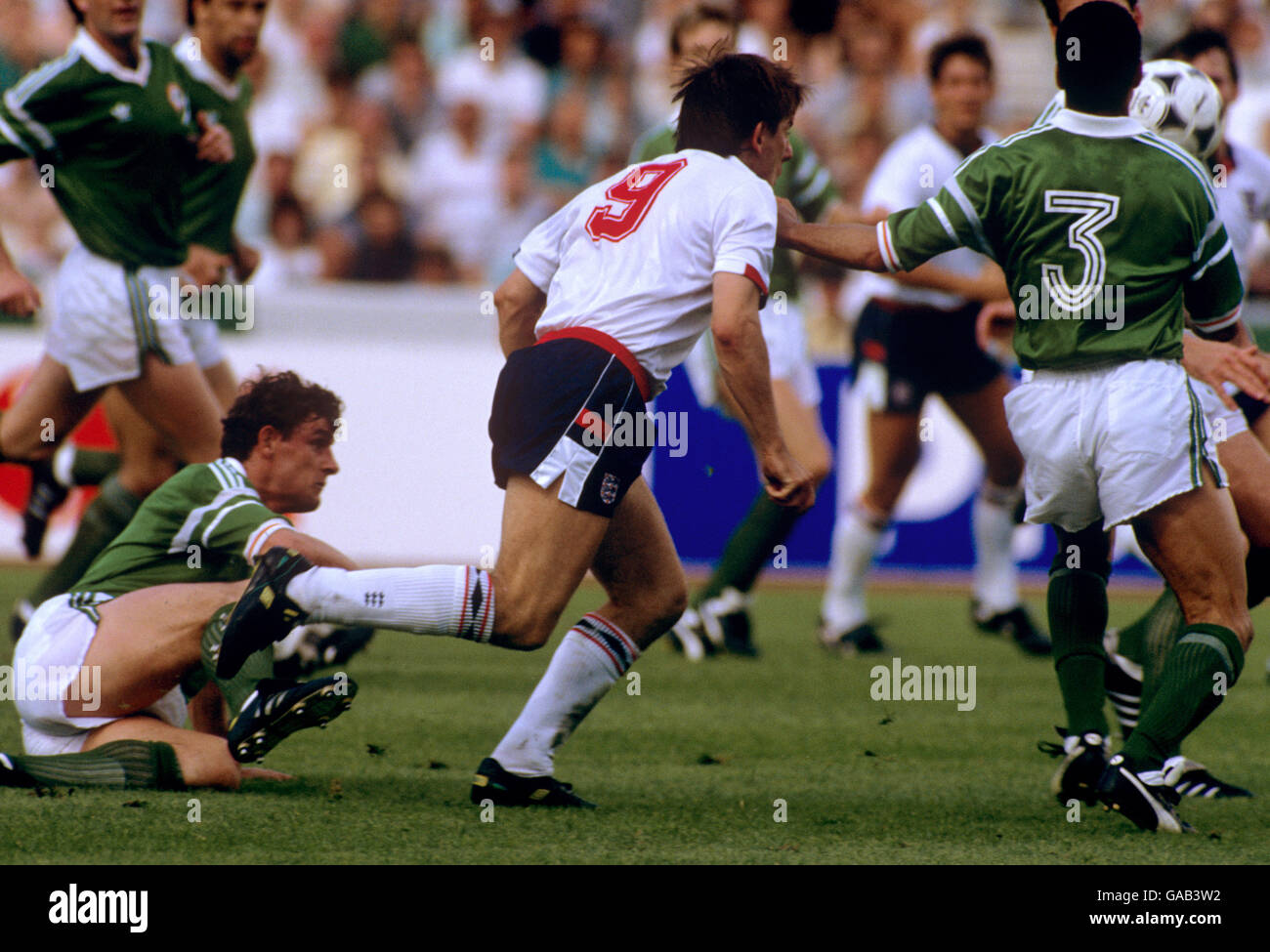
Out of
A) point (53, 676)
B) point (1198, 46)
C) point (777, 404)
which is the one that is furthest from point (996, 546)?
point (53, 676)

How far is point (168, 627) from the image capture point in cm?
447

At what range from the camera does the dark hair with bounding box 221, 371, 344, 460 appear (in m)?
4.76

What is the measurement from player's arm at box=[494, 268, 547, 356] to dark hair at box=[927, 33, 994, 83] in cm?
386

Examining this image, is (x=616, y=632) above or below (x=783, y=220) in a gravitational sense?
below

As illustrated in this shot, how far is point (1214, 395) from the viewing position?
492 centimetres

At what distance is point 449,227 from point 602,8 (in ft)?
8.82

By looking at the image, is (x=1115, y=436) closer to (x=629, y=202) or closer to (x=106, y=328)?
(x=629, y=202)

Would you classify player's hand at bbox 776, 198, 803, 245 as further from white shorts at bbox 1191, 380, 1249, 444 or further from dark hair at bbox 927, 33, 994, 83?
dark hair at bbox 927, 33, 994, 83

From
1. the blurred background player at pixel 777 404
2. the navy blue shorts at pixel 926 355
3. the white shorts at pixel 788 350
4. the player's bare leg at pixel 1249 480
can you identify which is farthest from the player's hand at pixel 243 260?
the player's bare leg at pixel 1249 480

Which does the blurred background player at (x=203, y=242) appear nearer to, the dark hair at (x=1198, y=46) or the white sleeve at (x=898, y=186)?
the white sleeve at (x=898, y=186)

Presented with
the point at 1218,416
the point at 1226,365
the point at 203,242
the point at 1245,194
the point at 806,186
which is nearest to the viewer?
the point at 1226,365

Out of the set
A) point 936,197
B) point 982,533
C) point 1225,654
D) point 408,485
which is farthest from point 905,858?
point 408,485

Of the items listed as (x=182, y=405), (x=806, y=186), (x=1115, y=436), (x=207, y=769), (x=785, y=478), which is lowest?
(x=207, y=769)

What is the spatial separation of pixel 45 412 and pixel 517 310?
2676mm
